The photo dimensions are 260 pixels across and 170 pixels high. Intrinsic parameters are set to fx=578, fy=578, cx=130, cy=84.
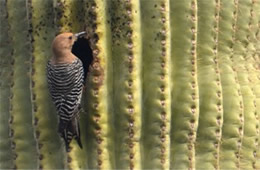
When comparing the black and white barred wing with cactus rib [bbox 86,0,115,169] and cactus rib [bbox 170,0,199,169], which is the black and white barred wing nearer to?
cactus rib [bbox 86,0,115,169]

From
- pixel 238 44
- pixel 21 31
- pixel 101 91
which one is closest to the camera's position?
pixel 101 91

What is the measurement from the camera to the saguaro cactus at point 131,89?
2662mm

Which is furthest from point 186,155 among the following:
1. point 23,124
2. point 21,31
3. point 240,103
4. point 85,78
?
point 21,31

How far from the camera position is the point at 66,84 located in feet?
9.21

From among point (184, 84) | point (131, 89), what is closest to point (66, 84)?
point (131, 89)

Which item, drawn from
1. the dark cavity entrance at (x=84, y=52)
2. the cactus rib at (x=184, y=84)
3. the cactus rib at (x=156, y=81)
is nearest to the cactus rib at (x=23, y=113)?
the dark cavity entrance at (x=84, y=52)

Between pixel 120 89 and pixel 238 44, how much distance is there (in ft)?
2.46

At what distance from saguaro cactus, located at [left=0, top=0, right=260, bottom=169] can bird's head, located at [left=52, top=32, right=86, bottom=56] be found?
0.16ft

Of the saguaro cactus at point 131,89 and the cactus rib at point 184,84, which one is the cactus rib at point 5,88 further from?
the cactus rib at point 184,84

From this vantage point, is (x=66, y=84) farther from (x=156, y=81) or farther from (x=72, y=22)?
(x=156, y=81)

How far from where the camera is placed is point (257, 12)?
308 cm

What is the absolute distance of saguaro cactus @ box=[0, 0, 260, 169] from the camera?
2662mm

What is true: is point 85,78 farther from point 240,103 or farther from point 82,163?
Result: point 240,103

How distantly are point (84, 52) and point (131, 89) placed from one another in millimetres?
433
